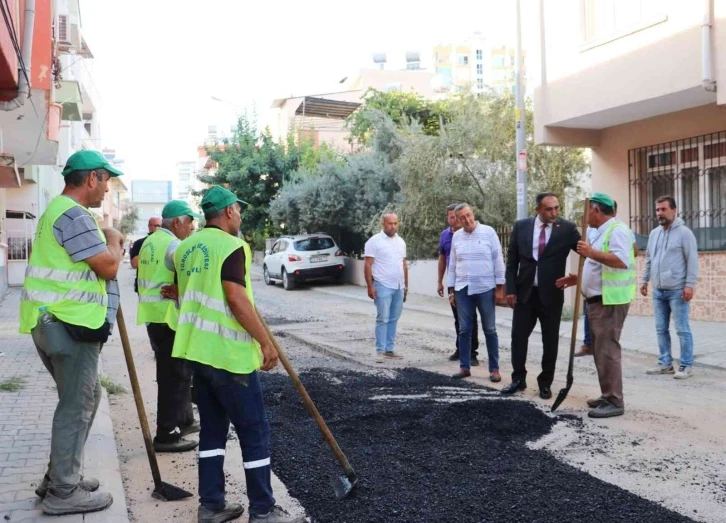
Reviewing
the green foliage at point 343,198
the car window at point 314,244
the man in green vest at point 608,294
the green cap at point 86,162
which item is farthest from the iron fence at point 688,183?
the green cap at point 86,162

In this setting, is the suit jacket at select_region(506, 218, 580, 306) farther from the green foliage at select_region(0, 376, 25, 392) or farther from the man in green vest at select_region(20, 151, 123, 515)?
the green foliage at select_region(0, 376, 25, 392)

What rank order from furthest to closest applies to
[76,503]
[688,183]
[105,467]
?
[688,183]
[105,467]
[76,503]

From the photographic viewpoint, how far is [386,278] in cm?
930

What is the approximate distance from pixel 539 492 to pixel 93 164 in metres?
3.17

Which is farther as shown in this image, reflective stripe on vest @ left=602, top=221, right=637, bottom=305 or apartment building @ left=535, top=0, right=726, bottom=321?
apartment building @ left=535, top=0, right=726, bottom=321

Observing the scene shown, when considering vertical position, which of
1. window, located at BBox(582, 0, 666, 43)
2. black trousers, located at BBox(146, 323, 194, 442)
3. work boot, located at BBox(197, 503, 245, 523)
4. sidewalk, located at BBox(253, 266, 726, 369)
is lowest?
sidewalk, located at BBox(253, 266, 726, 369)

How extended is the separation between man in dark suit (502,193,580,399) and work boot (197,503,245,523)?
3700 mm

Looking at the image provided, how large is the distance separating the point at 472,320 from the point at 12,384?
16.0 ft

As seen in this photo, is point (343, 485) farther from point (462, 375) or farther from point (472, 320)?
point (472, 320)

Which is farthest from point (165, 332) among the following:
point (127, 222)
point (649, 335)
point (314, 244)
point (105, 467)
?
point (127, 222)

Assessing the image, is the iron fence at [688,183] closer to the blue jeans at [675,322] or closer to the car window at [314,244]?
the blue jeans at [675,322]

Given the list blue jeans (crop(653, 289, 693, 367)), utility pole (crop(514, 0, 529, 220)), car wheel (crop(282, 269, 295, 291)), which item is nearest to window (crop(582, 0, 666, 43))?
utility pole (crop(514, 0, 529, 220))

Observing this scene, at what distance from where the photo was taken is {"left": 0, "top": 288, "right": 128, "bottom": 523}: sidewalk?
13.0ft

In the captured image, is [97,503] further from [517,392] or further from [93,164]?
[517,392]
